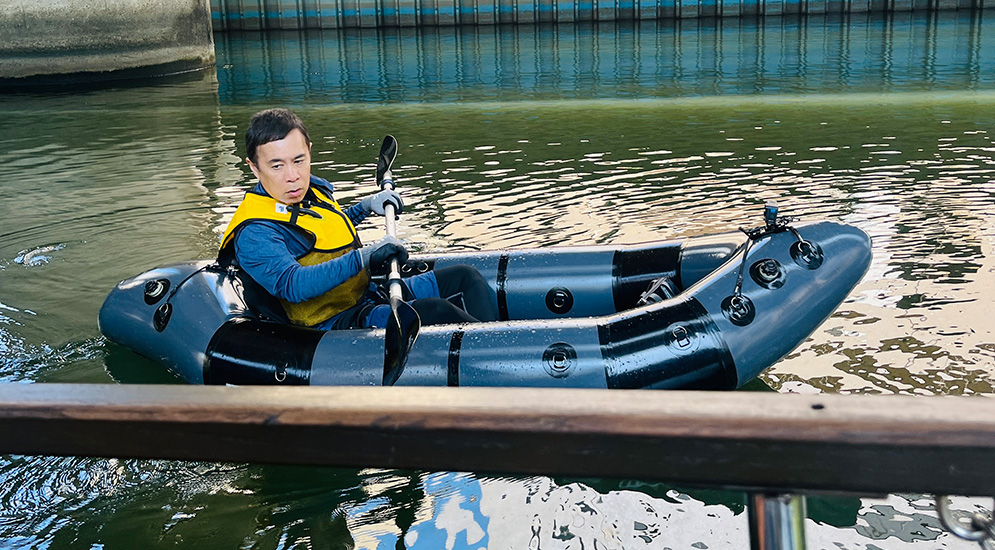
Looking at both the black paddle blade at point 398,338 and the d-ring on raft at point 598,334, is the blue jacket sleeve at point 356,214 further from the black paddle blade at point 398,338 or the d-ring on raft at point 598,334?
the black paddle blade at point 398,338

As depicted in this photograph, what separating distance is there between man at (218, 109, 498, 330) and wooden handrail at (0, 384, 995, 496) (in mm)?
1633

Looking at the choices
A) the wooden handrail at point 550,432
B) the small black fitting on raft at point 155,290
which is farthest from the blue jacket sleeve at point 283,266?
the wooden handrail at point 550,432

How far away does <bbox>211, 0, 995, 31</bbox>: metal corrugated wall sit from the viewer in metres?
22.3

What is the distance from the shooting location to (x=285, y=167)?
2.66m

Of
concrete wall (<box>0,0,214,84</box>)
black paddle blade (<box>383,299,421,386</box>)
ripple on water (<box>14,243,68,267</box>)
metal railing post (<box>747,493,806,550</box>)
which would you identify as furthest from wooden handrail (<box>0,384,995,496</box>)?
concrete wall (<box>0,0,214,84</box>)

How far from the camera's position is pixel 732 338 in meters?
2.56

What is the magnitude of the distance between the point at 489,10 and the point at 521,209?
19259 millimetres

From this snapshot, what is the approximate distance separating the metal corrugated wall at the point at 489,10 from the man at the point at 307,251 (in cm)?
2115

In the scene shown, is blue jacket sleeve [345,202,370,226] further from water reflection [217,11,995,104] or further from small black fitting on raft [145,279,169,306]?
water reflection [217,11,995,104]

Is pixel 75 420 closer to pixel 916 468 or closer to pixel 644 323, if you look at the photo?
pixel 916 468

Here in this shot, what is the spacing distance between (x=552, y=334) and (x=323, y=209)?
31.6 inches

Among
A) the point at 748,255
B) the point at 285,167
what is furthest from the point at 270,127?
the point at 748,255

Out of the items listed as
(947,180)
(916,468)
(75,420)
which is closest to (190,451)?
(75,420)

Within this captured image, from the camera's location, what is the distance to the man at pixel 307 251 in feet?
8.55
